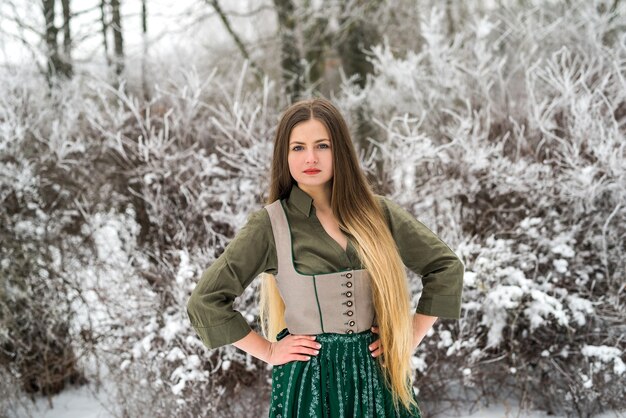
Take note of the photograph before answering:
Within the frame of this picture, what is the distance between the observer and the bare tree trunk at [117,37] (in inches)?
283

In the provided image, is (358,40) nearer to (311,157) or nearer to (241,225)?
(241,225)

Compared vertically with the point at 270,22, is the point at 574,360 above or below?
below

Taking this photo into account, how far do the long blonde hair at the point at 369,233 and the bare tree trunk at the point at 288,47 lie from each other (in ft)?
16.6

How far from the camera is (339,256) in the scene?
1.85m

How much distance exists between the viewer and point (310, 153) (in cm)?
186

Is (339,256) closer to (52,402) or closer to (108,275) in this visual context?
(108,275)

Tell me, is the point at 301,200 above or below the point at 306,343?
above

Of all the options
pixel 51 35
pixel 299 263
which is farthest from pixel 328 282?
pixel 51 35

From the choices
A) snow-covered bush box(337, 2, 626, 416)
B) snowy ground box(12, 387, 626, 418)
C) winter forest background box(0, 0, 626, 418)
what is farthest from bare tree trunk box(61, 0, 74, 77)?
snow-covered bush box(337, 2, 626, 416)

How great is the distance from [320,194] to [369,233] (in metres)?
0.21

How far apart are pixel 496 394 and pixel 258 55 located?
6.53m

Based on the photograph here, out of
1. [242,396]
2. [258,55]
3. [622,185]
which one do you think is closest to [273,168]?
[242,396]

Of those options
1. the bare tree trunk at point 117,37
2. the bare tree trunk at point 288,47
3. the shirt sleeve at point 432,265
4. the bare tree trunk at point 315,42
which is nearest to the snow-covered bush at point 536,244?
the shirt sleeve at point 432,265

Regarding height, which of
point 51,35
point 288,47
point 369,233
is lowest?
point 369,233
